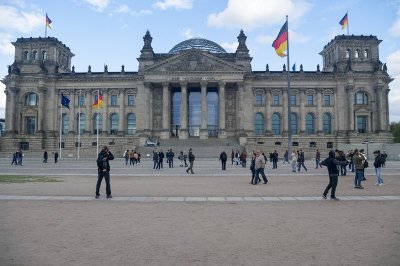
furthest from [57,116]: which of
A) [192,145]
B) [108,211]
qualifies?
[108,211]

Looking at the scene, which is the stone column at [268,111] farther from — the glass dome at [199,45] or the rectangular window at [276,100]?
the glass dome at [199,45]

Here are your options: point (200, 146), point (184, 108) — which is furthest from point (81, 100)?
point (200, 146)

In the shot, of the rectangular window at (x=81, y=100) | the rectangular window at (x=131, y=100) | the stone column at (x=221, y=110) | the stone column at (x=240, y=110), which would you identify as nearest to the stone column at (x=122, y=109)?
the rectangular window at (x=131, y=100)

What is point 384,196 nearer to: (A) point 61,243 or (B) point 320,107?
(A) point 61,243

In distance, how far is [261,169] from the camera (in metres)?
22.1

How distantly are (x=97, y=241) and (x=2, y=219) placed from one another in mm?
4247

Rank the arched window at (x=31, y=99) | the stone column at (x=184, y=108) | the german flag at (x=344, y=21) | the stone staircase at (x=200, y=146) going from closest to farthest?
the stone staircase at (x=200, y=146), the german flag at (x=344, y=21), the stone column at (x=184, y=108), the arched window at (x=31, y=99)

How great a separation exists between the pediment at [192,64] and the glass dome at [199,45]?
1546cm

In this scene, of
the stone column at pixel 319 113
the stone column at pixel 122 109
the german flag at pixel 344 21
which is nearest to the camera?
the german flag at pixel 344 21

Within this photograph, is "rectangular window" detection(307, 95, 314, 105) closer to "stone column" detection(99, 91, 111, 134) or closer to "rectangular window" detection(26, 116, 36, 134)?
"stone column" detection(99, 91, 111, 134)

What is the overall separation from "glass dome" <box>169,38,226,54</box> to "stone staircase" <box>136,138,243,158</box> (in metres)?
28.2

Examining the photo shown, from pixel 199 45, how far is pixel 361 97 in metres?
39.8

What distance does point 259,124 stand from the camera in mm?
82812

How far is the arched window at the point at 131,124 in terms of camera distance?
83.8 m
